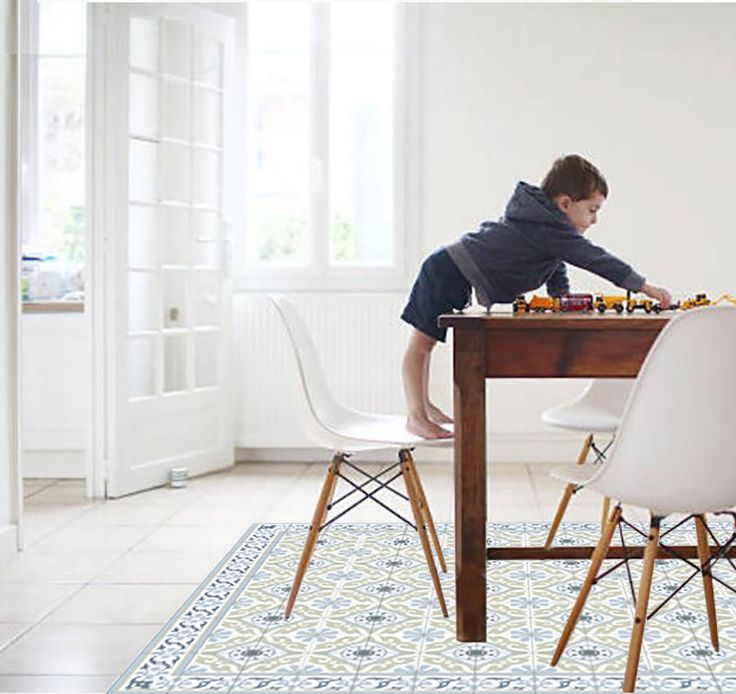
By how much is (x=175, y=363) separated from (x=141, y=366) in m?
0.24

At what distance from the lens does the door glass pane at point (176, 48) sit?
5.75 m

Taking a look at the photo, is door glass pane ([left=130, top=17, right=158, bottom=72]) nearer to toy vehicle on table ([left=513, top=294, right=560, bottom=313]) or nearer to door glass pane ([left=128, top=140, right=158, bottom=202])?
door glass pane ([left=128, top=140, right=158, bottom=202])

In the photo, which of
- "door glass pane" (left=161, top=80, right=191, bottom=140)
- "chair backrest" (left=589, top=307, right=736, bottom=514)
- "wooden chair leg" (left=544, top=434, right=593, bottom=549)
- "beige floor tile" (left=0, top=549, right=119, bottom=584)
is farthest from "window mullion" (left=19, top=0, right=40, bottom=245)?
"chair backrest" (left=589, top=307, right=736, bottom=514)

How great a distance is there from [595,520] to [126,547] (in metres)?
1.75

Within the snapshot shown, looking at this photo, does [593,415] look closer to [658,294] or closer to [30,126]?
[658,294]

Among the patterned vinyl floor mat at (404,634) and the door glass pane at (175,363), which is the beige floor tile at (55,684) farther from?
Result: the door glass pane at (175,363)

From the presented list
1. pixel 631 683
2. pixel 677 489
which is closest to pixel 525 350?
pixel 677 489

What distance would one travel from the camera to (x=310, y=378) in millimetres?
3719

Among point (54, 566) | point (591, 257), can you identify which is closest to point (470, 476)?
point (591, 257)

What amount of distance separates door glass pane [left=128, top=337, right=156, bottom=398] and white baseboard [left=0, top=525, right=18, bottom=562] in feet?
4.05

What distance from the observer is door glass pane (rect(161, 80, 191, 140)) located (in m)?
5.75

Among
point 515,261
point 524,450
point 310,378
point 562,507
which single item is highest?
point 515,261

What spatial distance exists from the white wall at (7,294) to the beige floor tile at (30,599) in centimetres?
48

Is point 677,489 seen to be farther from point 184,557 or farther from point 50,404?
point 50,404
